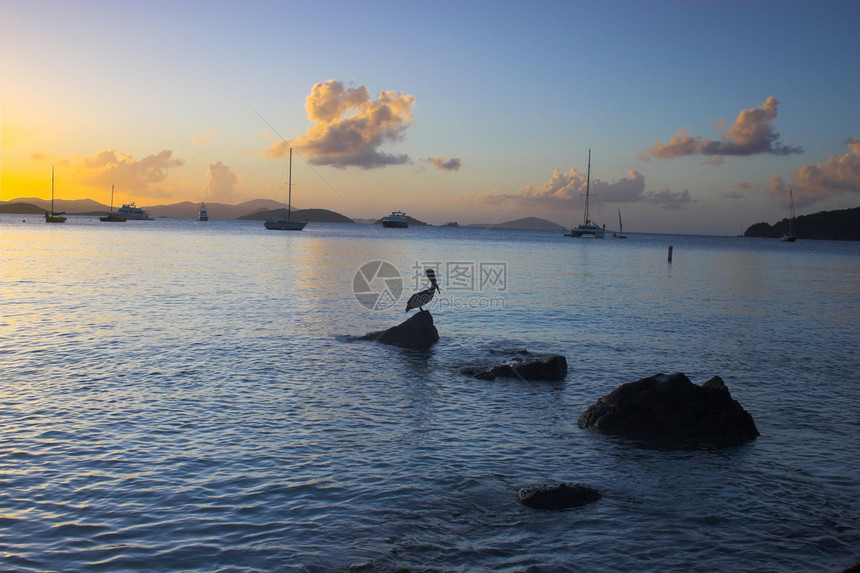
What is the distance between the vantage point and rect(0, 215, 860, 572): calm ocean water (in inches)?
278

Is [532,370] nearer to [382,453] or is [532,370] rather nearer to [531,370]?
[531,370]

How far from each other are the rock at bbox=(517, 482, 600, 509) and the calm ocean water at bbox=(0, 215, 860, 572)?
18 centimetres

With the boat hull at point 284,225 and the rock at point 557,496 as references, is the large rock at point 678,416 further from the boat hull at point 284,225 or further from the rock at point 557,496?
the boat hull at point 284,225

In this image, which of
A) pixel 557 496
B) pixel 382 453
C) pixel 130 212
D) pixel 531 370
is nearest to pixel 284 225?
pixel 130 212

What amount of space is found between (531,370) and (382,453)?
634cm

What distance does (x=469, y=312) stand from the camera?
91.7 feet

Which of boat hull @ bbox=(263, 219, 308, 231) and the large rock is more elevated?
boat hull @ bbox=(263, 219, 308, 231)

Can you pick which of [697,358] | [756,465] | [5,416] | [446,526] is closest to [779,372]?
[697,358]

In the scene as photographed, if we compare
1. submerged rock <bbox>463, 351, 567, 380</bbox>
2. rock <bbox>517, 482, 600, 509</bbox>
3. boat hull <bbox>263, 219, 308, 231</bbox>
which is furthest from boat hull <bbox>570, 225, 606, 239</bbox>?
rock <bbox>517, 482, 600, 509</bbox>

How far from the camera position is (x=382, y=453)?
10.1 metres

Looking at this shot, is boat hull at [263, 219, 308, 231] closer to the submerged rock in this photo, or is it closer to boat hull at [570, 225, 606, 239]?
boat hull at [570, 225, 606, 239]

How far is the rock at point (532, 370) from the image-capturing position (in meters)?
15.4

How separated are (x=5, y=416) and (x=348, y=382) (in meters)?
6.87

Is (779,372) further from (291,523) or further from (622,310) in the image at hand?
(291,523)
